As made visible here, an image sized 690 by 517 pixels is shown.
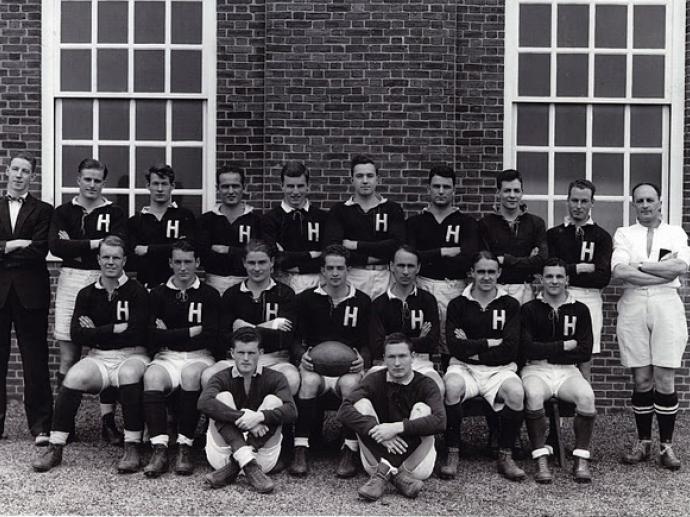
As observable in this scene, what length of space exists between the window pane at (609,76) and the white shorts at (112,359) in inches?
208

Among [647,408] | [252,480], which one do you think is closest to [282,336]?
[252,480]

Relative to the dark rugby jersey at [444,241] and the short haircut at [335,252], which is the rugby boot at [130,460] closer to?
the short haircut at [335,252]

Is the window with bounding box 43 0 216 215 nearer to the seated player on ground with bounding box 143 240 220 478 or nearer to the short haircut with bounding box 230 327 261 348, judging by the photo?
the seated player on ground with bounding box 143 240 220 478

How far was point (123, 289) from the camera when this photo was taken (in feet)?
21.2

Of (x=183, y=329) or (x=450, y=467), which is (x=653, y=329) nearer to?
(x=450, y=467)

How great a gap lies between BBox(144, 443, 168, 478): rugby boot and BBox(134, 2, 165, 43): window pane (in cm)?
446

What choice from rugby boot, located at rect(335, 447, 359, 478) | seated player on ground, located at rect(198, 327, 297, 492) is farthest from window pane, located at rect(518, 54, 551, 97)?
rugby boot, located at rect(335, 447, 359, 478)

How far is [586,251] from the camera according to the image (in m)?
6.80

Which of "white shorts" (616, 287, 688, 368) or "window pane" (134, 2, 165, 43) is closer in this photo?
"white shorts" (616, 287, 688, 368)

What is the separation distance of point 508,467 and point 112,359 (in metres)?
3.10

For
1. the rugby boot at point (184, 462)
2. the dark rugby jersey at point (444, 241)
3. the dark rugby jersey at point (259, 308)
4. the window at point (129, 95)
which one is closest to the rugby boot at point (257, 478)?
the rugby boot at point (184, 462)

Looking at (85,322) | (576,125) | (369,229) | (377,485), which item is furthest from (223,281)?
(576,125)

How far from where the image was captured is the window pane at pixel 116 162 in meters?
8.57

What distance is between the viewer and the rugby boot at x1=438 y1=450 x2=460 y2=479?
5.99m
